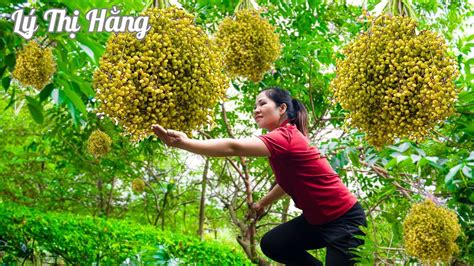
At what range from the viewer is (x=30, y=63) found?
8.55 feet

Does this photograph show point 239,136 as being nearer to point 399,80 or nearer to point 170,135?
point 170,135

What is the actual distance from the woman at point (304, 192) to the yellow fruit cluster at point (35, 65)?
0.97m

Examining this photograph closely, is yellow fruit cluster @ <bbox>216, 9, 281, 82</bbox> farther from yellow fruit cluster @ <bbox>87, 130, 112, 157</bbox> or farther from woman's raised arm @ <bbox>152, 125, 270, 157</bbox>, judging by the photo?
yellow fruit cluster @ <bbox>87, 130, 112, 157</bbox>

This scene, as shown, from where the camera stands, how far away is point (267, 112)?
8.02 ft

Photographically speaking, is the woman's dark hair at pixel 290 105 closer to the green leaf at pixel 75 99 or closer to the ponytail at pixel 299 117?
the ponytail at pixel 299 117

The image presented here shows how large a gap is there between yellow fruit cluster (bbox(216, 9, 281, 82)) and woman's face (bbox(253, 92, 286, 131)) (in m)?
0.54

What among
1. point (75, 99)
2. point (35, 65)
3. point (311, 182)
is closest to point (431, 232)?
point (311, 182)

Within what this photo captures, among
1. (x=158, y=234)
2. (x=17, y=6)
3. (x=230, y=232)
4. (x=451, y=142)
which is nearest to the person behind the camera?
(x=17, y=6)

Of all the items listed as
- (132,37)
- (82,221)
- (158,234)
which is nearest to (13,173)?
(82,221)

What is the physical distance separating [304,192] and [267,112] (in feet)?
1.21

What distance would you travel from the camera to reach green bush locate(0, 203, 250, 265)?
4.41m

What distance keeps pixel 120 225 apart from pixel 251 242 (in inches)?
46.5

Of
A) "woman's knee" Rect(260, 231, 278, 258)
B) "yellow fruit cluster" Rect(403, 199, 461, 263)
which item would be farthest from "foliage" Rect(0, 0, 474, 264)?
"woman's knee" Rect(260, 231, 278, 258)

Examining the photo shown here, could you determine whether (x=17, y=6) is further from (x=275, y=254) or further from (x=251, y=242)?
(x=251, y=242)
